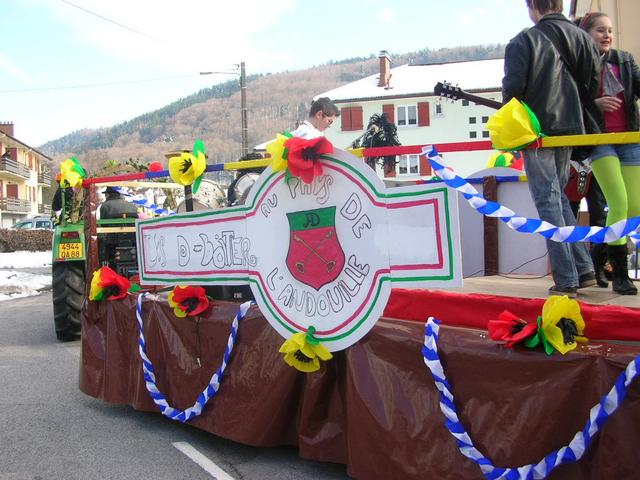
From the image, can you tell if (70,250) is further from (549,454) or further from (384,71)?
(384,71)

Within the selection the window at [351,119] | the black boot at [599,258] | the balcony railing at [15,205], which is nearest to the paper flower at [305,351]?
the black boot at [599,258]

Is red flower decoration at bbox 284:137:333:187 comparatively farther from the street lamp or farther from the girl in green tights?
the street lamp

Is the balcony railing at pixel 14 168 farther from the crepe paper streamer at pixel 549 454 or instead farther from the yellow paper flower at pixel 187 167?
the crepe paper streamer at pixel 549 454

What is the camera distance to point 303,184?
3090 mm

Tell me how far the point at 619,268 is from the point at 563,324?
1103 mm

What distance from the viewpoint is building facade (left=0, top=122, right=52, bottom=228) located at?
205 ft

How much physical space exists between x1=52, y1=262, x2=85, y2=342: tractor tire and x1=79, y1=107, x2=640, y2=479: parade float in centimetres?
355

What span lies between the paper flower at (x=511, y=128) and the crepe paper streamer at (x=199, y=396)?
5.41 ft

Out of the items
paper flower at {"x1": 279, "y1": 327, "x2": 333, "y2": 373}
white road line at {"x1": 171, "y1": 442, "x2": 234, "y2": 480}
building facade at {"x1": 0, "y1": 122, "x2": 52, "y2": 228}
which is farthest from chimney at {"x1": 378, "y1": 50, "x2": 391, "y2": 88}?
paper flower at {"x1": 279, "y1": 327, "x2": 333, "y2": 373}

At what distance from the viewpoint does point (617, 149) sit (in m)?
3.25

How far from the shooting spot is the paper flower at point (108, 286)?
15.0ft

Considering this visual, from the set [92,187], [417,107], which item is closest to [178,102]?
[417,107]

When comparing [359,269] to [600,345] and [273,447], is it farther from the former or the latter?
[273,447]

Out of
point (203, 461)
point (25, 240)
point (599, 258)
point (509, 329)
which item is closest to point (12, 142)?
point (25, 240)
